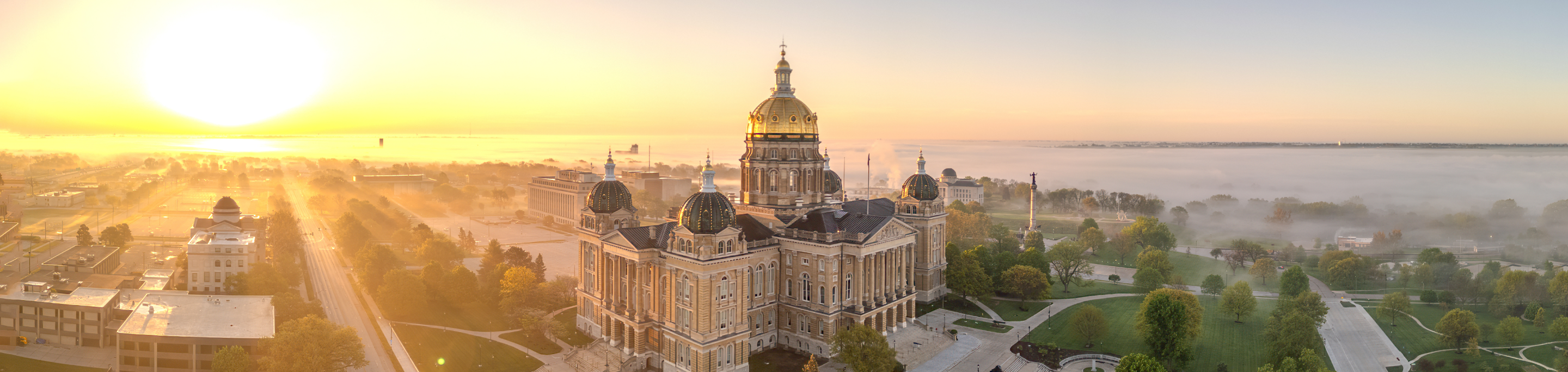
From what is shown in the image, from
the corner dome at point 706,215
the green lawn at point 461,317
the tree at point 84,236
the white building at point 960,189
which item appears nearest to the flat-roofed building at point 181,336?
the green lawn at point 461,317

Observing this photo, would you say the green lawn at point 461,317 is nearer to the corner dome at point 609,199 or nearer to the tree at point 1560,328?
the corner dome at point 609,199

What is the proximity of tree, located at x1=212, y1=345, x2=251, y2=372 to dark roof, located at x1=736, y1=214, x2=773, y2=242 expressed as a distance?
35558 millimetres

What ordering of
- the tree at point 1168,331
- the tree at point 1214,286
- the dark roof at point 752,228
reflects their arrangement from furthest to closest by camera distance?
the tree at point 1214,286 → the dark roof at point 752,228 → the tree at point 1168,331

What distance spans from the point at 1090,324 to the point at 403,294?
210 feet

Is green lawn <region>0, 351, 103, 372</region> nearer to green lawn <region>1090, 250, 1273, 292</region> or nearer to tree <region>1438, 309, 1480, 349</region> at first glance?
green lawn <region>1090, 250, 1273, 292</region>

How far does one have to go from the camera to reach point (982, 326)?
227ft

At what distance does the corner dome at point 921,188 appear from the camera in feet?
245

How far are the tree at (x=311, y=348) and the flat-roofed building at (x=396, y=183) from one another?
148972mm

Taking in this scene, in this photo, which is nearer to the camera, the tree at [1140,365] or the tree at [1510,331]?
the tree at [1140,365]

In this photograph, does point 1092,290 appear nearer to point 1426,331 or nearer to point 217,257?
point 1426,331

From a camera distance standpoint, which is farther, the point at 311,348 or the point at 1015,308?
the point at 1015,308

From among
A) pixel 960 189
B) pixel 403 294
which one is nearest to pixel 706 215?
pixel 403 294

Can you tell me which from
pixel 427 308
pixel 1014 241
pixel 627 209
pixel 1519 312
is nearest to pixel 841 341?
pixel 627 209

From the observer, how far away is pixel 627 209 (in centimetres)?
6262
